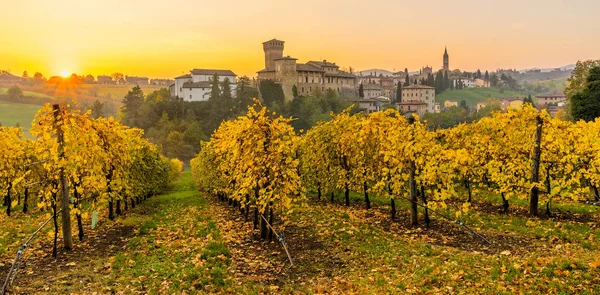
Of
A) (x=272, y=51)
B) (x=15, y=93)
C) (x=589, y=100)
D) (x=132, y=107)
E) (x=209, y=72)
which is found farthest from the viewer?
(x=272, y=51)

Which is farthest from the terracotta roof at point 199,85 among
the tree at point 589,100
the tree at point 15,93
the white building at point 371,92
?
the tree at point 589,100

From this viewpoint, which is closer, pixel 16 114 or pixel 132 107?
pixel 16 114

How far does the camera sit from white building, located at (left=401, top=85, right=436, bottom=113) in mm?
174500

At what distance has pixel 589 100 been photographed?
5669cm

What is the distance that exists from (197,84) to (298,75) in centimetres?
3373

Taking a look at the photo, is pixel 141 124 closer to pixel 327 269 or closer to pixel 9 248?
pixel 9 248

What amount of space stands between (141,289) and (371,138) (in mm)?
14931

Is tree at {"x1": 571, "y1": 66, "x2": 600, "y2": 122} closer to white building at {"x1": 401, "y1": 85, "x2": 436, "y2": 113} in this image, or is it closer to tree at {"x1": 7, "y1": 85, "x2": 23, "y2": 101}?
white building at {"x1": 401, "y1": 85, "x2": 436, "y2": 113}

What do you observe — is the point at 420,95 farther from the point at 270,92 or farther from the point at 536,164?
the point at 536,164

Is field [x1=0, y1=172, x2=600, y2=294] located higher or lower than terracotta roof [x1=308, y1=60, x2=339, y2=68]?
lower

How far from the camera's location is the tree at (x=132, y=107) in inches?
4583

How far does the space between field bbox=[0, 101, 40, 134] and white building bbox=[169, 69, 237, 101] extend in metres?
40.9

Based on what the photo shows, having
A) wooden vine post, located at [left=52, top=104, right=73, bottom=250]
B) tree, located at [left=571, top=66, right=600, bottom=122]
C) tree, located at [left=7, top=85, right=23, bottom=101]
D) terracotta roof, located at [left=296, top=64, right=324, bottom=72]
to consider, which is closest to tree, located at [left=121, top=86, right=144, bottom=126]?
tree, located at [left=7, top=85, right=23, bottom=101]

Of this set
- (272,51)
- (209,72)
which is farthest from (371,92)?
(209,72)
